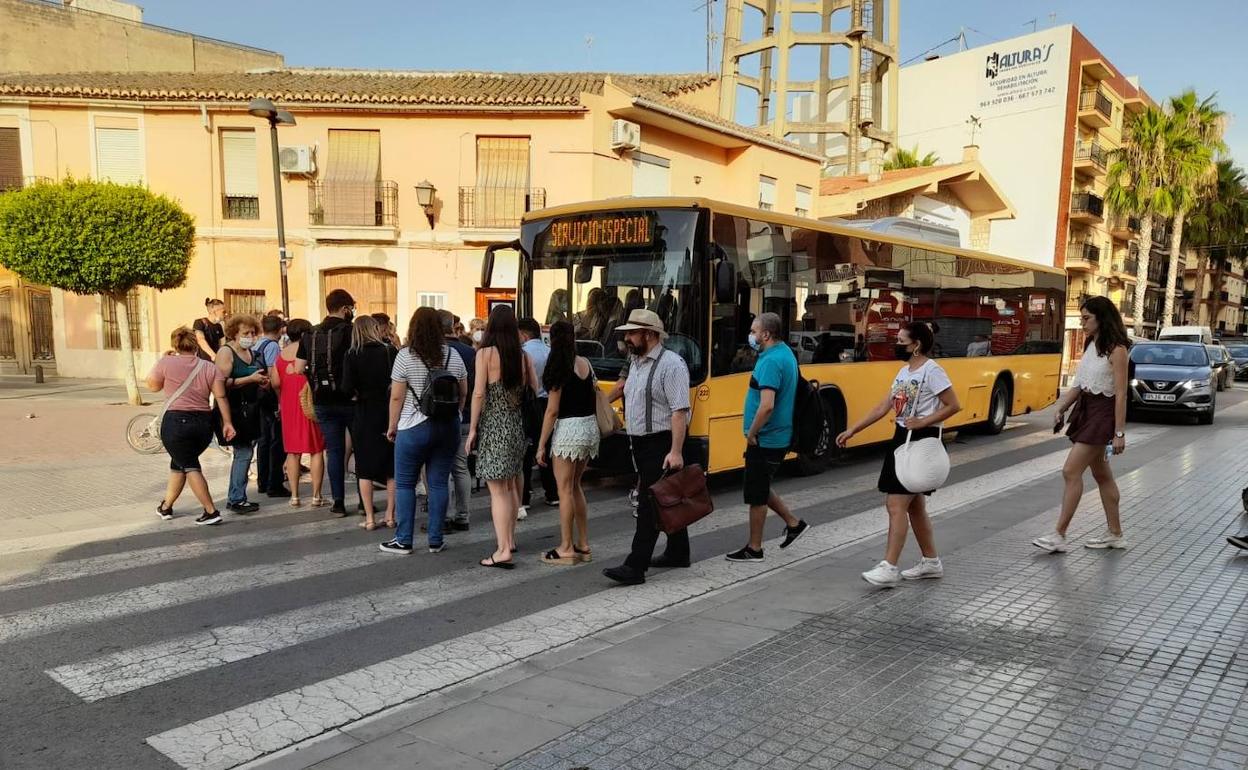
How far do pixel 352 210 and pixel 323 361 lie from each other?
15147mm

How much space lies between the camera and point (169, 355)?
23.7 feet

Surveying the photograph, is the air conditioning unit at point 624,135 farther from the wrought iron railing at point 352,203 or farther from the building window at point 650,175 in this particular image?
the wrought iron railing at point 352,203

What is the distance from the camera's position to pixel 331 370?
23.3 feet

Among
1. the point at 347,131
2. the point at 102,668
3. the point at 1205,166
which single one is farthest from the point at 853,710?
the point at 1205,166

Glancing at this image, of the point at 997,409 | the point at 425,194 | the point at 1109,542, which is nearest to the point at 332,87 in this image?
the point at 425,194

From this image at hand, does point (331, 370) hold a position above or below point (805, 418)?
above

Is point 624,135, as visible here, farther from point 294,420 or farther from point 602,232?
point 294,420

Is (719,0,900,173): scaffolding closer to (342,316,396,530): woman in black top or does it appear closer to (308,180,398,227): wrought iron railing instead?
(308,180,398,227): wrought iron railing

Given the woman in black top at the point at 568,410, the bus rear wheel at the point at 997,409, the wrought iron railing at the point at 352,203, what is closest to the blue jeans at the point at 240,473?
the woman in black top at the point at 568,410

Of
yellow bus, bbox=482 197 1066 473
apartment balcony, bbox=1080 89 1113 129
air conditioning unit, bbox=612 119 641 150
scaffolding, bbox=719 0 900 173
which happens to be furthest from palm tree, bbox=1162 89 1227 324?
yellow bus, bbox=482 197 1066 473

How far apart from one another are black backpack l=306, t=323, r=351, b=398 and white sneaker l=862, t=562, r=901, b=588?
4.61m

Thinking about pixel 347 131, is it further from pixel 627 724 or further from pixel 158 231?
pixel 627 724

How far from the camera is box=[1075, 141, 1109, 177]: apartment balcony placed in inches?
1704

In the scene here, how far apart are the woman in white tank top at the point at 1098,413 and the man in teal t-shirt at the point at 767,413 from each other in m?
2.13
